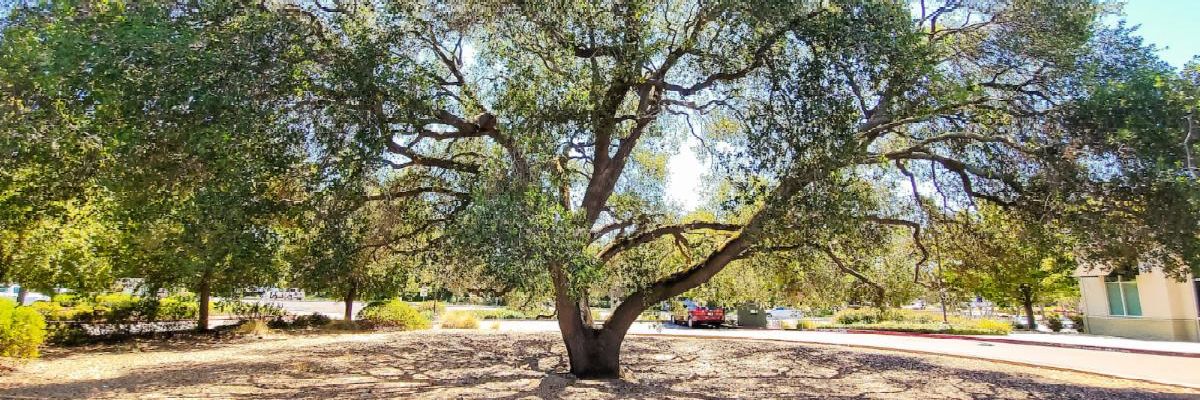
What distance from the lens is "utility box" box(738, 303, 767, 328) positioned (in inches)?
1143

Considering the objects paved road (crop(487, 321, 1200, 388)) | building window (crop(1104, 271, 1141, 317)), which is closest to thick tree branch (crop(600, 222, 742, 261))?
paved road (crop(487, 321, 1200, 388))

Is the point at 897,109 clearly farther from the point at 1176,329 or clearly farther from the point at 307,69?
the point at 1176,329

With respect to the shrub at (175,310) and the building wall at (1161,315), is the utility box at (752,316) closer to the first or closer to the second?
the building wall at (1161,315)

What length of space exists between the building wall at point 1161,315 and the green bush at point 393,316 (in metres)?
24.8

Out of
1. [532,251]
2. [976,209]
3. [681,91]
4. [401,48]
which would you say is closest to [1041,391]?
[976,209]

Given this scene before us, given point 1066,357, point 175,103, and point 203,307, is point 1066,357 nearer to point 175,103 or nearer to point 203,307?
point 175,103

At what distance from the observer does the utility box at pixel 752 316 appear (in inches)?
1143

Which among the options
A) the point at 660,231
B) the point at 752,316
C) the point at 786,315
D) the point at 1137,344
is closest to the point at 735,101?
the point at 660,231

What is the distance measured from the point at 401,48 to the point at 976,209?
989 cm

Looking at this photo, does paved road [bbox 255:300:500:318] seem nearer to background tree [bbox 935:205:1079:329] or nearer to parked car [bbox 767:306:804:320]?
parked car [bbox 767:306:804:320]

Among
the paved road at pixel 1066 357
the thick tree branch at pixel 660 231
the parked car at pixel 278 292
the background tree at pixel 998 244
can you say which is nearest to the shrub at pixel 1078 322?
the paved road at pixel 1066 357

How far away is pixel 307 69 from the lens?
8352mm

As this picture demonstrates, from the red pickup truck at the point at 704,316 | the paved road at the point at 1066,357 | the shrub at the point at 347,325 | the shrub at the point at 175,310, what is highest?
the shrub at the point at 175,310

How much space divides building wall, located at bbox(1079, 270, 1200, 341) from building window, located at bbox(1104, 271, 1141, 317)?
0.33 m
